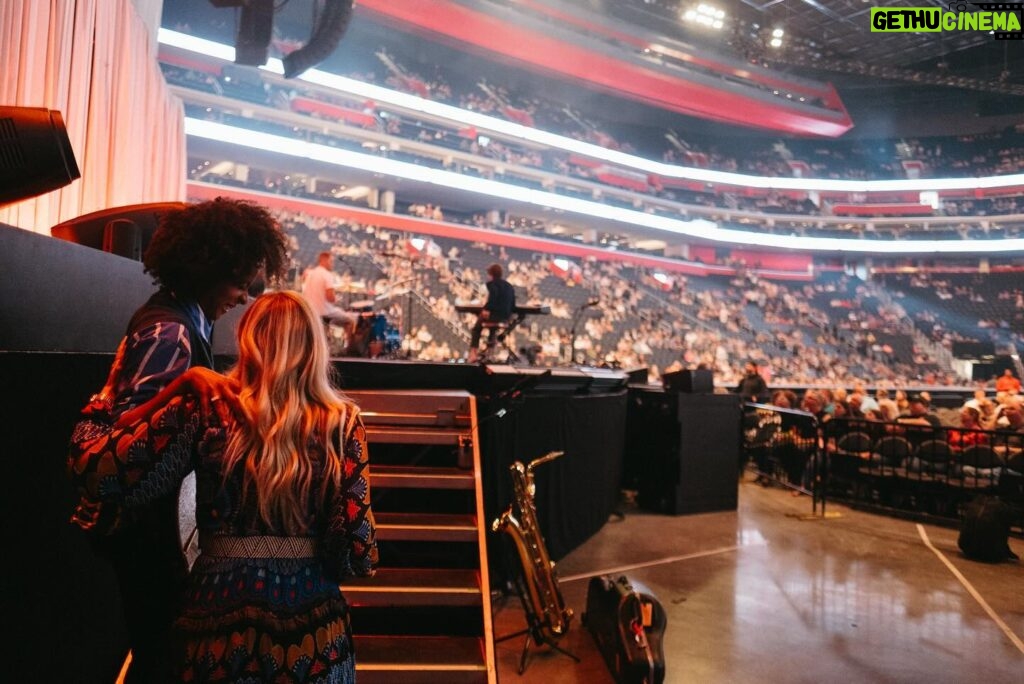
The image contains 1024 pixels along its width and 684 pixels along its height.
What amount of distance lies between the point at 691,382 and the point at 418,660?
189 inches

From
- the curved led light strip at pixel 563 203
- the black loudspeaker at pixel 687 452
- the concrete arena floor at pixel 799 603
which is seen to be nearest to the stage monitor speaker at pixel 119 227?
the concrete arena floor at pixel 799 603

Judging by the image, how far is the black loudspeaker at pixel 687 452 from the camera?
6.75 m

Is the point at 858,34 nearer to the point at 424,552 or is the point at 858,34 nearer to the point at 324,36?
the point at 324,36

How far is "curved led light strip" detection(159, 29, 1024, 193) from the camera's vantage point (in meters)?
16.7

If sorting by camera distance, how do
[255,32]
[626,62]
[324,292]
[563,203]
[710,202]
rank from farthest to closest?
[710,202], [563,203], [626,62], [255,32], [324,292]

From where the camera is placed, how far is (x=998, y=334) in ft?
86.8

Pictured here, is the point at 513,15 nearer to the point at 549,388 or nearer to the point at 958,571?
the point at 549,388

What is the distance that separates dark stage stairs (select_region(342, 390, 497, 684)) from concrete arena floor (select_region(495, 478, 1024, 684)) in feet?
1.31

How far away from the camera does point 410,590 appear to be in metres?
3.04

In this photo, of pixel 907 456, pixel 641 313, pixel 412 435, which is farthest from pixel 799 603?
pixel 641 313

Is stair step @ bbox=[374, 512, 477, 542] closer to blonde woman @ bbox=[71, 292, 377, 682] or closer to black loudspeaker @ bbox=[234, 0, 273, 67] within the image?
blonde woman @ bbox=[71, 292, 377, 682]

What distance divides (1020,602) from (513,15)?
20677 mm

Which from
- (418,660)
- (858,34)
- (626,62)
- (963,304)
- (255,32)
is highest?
(858,34)

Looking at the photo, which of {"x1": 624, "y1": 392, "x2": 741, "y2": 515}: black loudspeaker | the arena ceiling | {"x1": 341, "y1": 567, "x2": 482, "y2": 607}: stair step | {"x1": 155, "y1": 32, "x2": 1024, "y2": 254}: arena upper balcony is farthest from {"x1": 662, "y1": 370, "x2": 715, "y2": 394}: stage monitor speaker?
the arena ceiling
